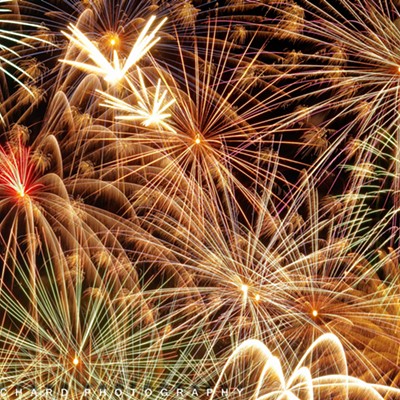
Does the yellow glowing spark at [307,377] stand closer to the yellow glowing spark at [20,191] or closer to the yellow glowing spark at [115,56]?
the yellow glowing spark at [20,191]

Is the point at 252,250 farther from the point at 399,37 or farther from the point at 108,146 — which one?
the point at 399,37

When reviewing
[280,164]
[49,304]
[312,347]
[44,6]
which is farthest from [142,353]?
[44,6]

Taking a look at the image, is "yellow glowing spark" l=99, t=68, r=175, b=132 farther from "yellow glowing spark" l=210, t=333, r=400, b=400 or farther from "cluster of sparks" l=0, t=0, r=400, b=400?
"yellow glowing spark" l=210, t=333, r=400, b=400

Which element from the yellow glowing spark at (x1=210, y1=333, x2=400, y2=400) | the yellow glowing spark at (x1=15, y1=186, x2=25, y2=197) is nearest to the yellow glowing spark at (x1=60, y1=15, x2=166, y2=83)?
the yellow glowing spark at (x1=15, y1=186, x2=25, y2=197)

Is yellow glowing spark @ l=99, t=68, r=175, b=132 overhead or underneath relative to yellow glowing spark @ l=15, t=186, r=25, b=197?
overhead

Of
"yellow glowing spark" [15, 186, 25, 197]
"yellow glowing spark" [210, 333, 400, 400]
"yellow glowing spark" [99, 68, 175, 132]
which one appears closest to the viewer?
"yellow glowing spark" [99, 68, 175, 132]

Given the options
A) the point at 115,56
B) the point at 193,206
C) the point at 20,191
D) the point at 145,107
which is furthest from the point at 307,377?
the point at 115,56
